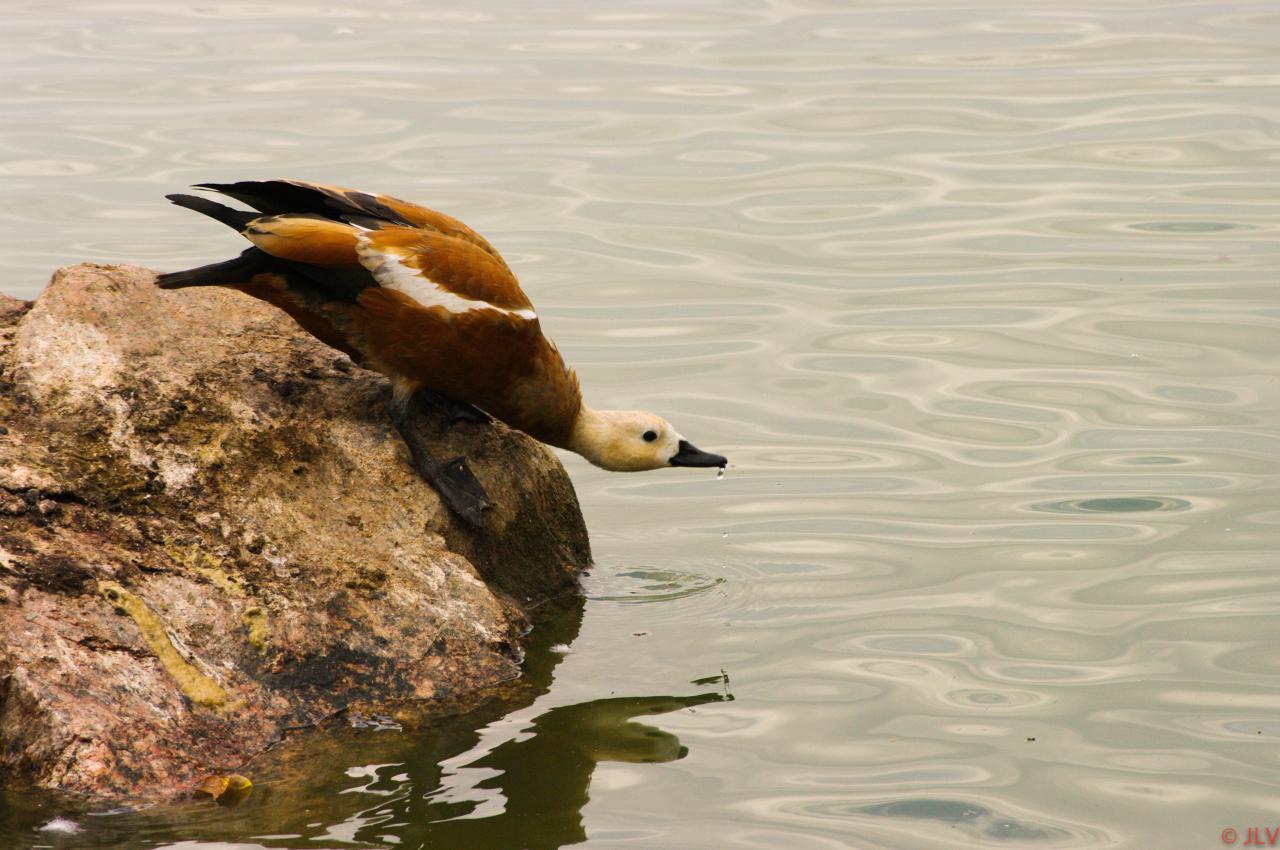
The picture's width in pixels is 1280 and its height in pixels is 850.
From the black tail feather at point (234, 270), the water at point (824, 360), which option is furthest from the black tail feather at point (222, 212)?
the water at point (824, 360)

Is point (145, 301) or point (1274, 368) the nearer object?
point (145, 301)

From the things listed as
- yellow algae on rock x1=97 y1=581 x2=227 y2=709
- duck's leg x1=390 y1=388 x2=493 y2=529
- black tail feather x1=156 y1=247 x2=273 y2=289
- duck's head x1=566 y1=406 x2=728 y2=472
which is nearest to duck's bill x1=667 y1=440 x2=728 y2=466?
duck's head x1=566 y1=406 x2=728 y2=472

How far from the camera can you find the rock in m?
5.27

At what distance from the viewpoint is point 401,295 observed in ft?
21.7

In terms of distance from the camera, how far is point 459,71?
1706 centimetres

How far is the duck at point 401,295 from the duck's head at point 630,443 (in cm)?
49

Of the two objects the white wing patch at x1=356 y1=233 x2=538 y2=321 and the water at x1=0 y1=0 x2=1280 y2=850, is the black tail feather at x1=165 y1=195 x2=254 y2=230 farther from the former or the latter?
the water at x1=0 y1=0 x2=1280 y2=850

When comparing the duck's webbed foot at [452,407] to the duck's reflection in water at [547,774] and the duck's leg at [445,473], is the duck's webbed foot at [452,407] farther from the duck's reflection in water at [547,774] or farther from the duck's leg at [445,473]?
the duck's reflection in water at [547,774]

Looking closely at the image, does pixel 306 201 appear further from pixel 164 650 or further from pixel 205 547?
pixel 164 650

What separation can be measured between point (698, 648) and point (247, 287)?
2294 mm

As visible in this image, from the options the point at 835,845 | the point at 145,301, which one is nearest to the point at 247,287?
the point at 145,301

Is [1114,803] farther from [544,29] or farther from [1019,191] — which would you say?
[544,29]

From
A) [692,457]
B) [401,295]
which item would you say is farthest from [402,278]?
[692,457]

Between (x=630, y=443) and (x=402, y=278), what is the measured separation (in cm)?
152
